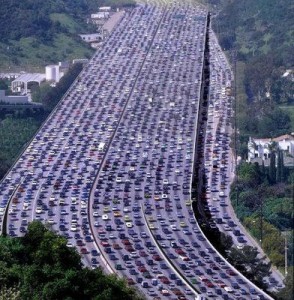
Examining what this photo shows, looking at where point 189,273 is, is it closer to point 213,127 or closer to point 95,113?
point 213,127

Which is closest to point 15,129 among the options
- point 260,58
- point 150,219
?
point 260,58

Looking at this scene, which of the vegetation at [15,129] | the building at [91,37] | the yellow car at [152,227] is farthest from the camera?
the building at [91,37]

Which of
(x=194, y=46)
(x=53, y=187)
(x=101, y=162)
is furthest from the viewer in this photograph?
(x=194, y=46)

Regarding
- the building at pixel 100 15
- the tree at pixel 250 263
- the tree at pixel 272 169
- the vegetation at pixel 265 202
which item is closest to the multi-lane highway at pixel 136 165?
the tree at pixel 250 263

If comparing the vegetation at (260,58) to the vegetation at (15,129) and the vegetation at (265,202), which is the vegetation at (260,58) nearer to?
the vegetation at (265,202)

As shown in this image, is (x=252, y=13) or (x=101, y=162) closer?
(x=101, y=162)

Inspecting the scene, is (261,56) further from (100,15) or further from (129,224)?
(129,224)

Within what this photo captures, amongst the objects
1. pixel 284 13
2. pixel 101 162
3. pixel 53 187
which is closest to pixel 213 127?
pixel 101 162
